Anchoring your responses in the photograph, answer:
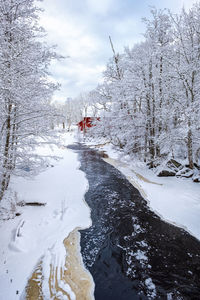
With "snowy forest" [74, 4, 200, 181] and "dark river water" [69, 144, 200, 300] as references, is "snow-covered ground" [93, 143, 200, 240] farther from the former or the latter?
"snowy forest" [74, 4, 200, 181]

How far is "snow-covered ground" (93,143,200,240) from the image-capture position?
17.9ft

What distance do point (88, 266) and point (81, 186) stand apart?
501cm

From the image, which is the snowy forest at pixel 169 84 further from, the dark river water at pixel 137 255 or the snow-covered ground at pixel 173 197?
the dark river water at pixel 137 255

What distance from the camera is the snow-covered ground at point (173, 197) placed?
5441 millimetres

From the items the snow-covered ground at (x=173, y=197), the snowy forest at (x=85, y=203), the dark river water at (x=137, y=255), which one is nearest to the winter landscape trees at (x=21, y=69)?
the snowy forest at (x=85, y=203)

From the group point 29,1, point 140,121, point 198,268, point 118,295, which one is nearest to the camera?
point 118,295

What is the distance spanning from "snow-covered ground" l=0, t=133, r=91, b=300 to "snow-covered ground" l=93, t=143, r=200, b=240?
10.2ft

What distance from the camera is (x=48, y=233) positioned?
4.64 m

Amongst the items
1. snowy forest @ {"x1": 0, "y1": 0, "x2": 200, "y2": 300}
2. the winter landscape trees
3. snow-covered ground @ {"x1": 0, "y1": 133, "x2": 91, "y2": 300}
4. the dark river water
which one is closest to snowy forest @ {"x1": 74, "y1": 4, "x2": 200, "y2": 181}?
snowy forest @ {"x1": 0, "y1": 0, "x2": 200, "y2": 300}

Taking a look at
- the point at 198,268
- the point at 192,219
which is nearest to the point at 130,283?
the point at 198,268

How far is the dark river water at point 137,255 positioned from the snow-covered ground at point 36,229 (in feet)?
2.20

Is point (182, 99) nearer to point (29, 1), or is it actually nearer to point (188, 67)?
point (188, 67)

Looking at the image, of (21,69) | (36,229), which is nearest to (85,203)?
(36,229)

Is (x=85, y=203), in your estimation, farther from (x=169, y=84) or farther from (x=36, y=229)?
(x=169, y=84)
